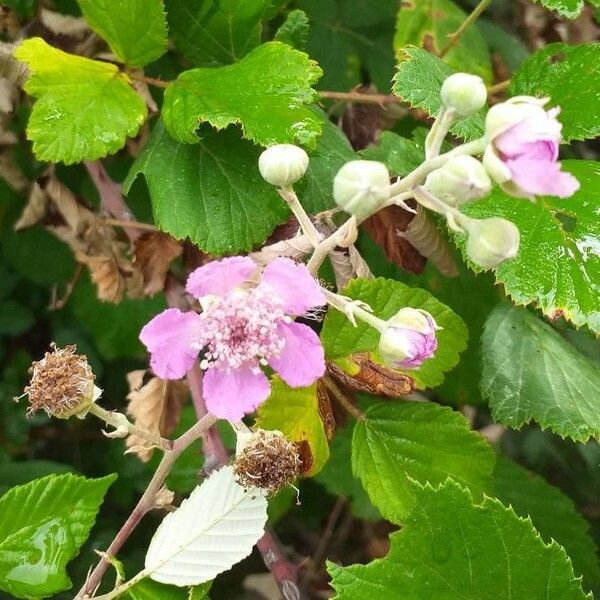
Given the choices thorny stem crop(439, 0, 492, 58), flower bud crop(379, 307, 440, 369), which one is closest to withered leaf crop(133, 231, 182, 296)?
flower bud crop(379, 307, 440, 369)

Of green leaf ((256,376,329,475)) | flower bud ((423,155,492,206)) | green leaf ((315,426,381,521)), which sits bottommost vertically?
green leaf ((315,426,381,521))

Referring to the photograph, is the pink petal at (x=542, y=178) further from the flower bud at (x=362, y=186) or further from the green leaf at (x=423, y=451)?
the green leaf at (x=423, y=451)

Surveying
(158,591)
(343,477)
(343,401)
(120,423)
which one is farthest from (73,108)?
(343,477)

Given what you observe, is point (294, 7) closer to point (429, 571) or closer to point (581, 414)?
point (581, 414)

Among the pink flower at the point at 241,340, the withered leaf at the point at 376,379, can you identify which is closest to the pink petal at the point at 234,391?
the pink flower at the point at 241,340

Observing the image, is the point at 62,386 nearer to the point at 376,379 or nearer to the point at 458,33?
the point at 376,379

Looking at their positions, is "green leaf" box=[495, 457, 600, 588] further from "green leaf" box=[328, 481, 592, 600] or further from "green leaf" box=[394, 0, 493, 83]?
"green leaf" box=[394, 0, 493, 83]

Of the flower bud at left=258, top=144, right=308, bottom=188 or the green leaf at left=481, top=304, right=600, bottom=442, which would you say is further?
the green leaf at left=481, top=304, right=600, bottom=442
